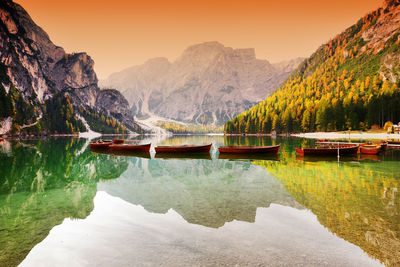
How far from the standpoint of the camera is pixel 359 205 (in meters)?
11.7

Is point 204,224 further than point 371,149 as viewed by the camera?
No

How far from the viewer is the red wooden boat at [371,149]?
34938mm

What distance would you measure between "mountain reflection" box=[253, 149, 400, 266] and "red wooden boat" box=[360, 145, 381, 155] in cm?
1761

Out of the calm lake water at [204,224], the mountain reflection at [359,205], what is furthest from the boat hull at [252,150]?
the calm lake water at [204,224]

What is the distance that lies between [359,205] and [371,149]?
29521mm

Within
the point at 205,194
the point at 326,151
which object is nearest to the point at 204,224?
the point at 205,194

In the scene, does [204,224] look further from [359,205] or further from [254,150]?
[254,150]

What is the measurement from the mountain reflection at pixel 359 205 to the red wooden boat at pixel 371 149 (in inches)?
693

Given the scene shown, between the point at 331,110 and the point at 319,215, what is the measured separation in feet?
421

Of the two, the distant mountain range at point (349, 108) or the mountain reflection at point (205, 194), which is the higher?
the distant mountain range at point (349, 108)

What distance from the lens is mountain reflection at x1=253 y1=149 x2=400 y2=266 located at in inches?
306

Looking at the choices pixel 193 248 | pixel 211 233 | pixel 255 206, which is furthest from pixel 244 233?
pixel 255 206

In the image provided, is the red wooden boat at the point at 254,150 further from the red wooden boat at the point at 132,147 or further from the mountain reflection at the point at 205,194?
the mountain reflection at the point at 205,194

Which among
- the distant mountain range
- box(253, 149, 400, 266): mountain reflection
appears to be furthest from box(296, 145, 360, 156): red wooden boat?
the distant mountain range
